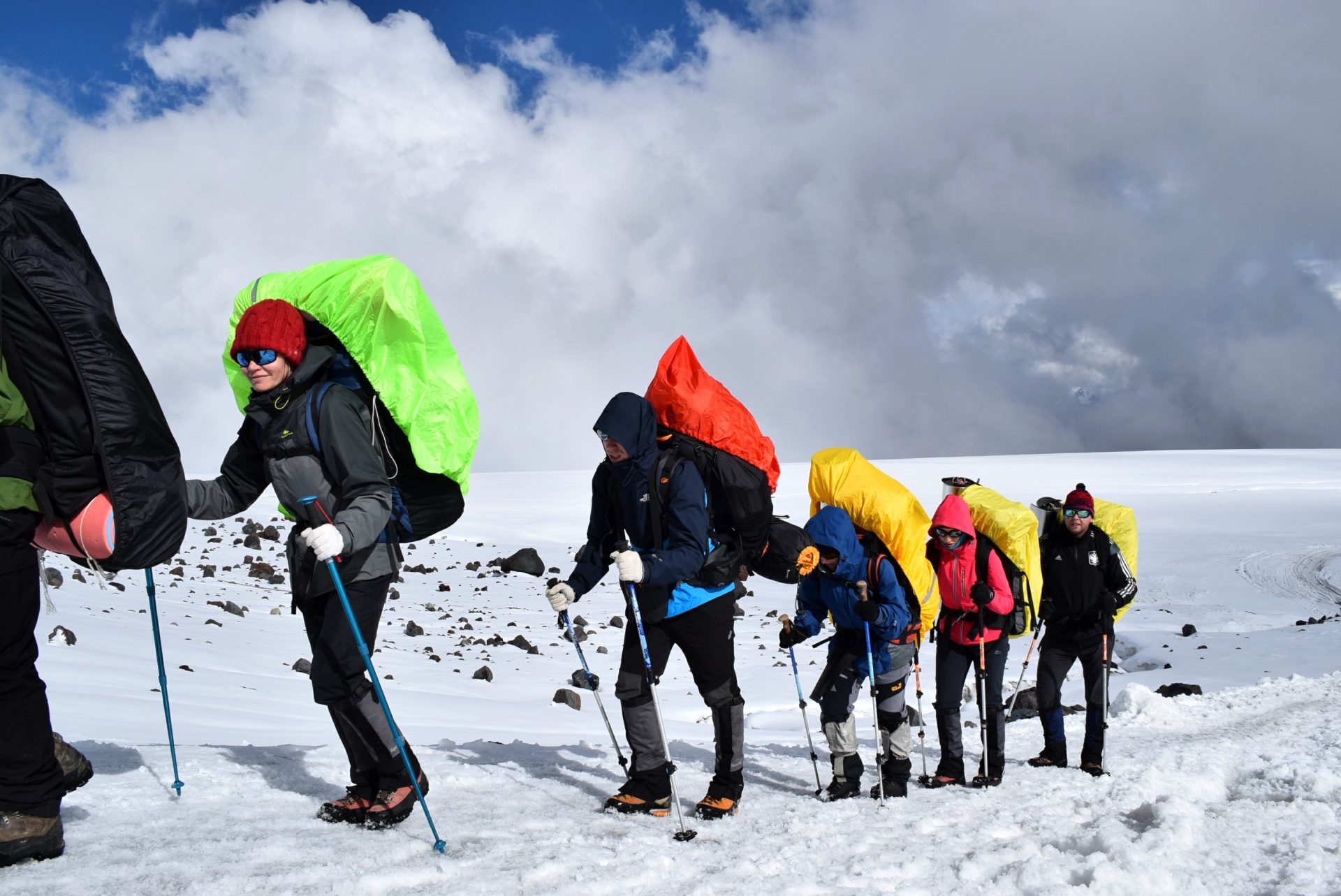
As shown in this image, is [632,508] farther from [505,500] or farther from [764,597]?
[505,500]

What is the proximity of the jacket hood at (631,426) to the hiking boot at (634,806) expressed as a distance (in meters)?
1.59

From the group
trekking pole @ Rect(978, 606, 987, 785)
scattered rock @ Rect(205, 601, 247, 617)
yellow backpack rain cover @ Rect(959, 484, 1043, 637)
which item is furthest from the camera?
scattered rock @ Rect(205, 601, 247, 617)

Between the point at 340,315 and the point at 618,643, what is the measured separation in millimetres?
9655

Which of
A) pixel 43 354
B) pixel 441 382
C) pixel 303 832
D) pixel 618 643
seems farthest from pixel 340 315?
pixel 618 643

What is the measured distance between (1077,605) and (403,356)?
5.34 m

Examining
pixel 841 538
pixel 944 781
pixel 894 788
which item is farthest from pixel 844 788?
pixel 841 538

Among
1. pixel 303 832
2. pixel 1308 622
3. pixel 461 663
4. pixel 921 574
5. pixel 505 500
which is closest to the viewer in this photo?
pixel 303 832

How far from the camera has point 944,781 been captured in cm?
628

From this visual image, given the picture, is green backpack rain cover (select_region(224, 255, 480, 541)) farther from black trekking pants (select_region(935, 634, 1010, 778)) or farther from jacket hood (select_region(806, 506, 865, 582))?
black trekking pants (select_region(935, 634, 1010, 778))

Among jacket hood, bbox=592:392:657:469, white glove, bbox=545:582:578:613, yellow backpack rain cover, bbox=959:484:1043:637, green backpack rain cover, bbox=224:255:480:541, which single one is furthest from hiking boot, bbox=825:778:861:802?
green backpack rain cover, bbox=224:255:480:541

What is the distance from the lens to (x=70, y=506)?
10.4ft

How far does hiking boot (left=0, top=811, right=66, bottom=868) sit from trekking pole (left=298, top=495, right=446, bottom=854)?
1111 mm

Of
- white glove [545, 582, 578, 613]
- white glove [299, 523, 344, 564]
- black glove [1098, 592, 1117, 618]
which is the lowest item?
black glove [1098, 592, 1117, 618]

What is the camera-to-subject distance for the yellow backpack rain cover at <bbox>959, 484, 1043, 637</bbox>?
6.51 metres
